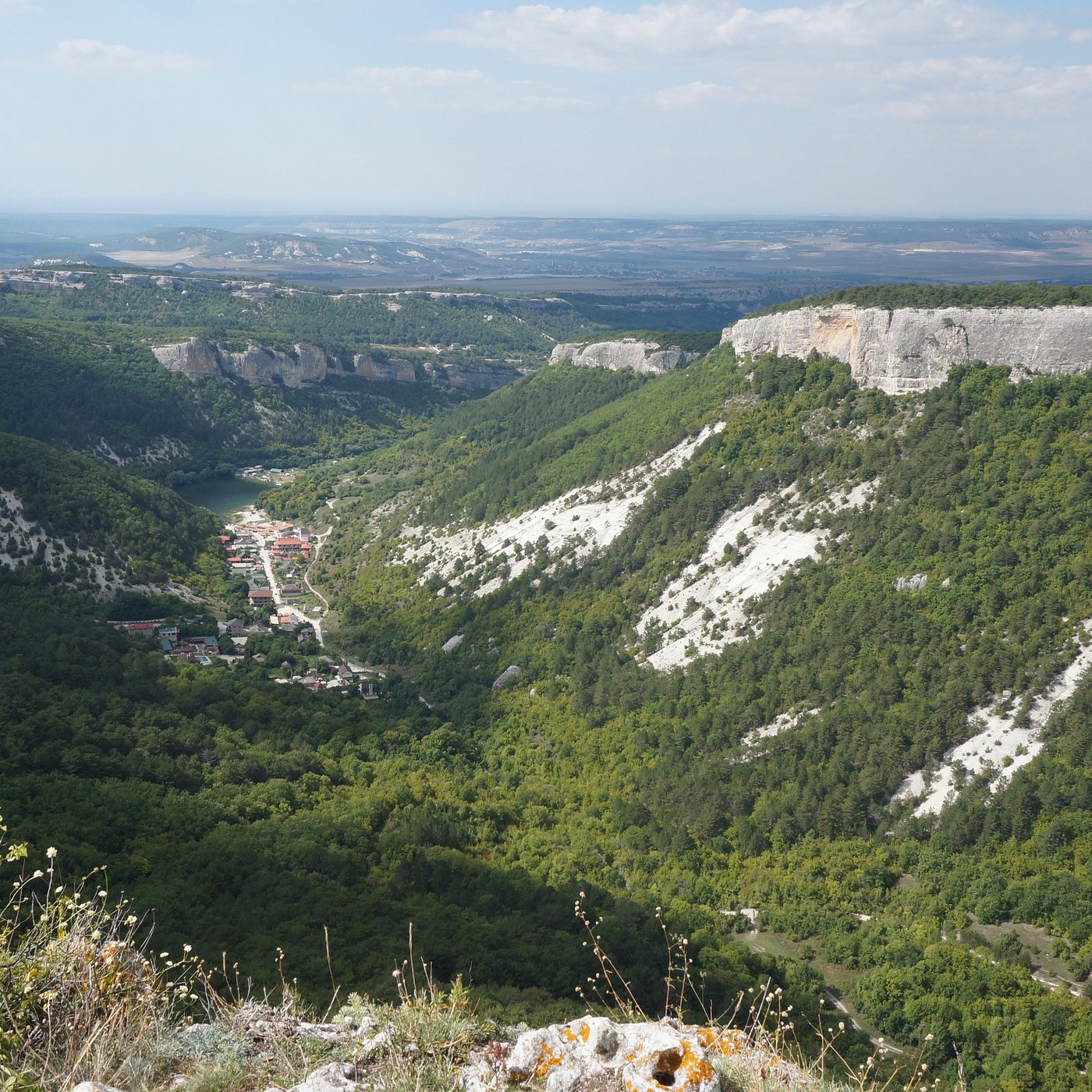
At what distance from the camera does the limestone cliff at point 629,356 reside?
83375mm

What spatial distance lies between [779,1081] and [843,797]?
994 inches

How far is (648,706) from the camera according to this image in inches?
1596

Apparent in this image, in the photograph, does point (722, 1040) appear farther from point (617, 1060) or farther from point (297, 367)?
point (297, 367)

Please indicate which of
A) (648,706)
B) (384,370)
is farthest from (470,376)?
(648,706)

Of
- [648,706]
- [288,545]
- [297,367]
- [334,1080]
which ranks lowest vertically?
[288,545]

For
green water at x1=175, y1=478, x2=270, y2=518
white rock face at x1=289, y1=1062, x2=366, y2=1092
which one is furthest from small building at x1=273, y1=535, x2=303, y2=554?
white rock face at x1=289, y1=1062, x2=366, y2=1092

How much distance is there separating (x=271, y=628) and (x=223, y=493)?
40137 mm

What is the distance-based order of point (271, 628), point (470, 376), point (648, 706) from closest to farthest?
point (648, 706)
point (271, 628)
point (470, 376)

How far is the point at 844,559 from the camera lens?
135 feet

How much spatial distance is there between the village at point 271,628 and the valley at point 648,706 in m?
0.35

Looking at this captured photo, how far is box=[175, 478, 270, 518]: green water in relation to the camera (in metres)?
87.6

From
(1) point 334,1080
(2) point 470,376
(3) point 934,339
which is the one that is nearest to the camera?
(1) point 334,1080

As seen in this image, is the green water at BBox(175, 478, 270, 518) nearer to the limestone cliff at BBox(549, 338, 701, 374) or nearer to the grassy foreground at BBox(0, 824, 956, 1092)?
the limestone cliff at BBox(549, 338, 701, 374)

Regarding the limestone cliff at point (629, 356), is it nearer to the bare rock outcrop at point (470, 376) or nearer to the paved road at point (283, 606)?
the paved road at point (283, 606)
